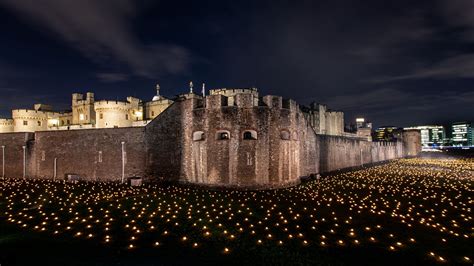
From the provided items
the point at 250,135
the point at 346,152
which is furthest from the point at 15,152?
the point at 346,152

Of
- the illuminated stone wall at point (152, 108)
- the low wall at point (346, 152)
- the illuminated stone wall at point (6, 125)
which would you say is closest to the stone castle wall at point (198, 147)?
the low wall at point (346, 152)

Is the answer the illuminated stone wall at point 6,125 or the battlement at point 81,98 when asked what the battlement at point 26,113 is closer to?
the illuminated stone wall at point 6,125

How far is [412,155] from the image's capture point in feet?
220

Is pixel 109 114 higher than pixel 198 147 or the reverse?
higher

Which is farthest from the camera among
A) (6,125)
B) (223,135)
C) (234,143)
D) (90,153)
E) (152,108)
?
(6,125)

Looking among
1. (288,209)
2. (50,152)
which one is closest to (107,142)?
(50,152)

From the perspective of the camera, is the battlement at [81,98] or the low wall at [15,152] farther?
the battlement at [81,98]

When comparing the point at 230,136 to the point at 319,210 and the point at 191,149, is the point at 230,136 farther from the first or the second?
the point at 319,210

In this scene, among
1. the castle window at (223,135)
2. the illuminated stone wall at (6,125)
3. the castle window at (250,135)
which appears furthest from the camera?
the illuminated stone wall at (6,125)

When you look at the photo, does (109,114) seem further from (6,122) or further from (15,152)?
(6,122)

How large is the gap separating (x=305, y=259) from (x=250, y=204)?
6015 mm

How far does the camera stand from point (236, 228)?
901cm

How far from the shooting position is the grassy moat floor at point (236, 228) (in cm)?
682

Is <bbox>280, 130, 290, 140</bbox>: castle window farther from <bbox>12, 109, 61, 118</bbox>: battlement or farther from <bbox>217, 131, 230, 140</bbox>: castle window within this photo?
<bbox>12, 109, 61, 118</bbox>: battlement
